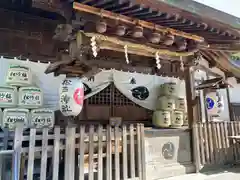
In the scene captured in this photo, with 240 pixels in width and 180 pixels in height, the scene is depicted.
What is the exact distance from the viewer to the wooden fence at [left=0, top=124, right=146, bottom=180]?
3.54 m

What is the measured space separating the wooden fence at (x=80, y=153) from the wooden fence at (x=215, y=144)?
202 cm

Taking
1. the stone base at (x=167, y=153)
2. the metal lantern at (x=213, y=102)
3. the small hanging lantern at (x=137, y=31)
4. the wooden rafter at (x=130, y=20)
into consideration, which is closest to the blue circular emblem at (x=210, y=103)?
the metal lantern at (x=213, y=102)

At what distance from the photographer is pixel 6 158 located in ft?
12.1

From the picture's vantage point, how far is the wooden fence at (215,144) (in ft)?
19.6

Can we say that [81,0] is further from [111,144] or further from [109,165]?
[109,165]

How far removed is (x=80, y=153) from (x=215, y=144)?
174 inches

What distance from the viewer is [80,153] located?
4020 mm

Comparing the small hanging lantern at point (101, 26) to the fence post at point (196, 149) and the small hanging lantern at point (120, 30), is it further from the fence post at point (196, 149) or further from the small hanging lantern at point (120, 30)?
the fence post at point (196, 149)

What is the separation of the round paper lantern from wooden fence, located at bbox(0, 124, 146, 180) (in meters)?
0.41

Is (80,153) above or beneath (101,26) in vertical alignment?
beneath

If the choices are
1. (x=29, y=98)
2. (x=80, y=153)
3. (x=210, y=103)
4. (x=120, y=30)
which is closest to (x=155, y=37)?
(x=120, y=30)

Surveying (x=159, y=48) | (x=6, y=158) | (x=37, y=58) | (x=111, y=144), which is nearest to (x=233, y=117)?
(x=159, y=48)

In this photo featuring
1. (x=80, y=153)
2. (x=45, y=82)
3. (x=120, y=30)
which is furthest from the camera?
(x=45, y=82)

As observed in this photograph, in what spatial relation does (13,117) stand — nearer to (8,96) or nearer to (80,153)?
(8,96)
